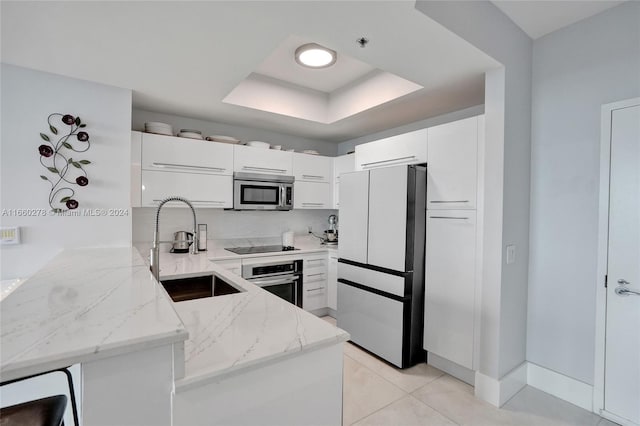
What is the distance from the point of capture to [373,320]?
2684 millimetres

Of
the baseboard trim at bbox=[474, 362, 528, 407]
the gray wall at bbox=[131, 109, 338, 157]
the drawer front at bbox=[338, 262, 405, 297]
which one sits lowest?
the baseboard trim at bbox=[474, 362, 528, 407]

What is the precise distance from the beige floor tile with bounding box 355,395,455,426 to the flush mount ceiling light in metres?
2.64

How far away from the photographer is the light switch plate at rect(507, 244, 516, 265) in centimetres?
209

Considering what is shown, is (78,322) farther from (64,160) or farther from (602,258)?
(602,258)

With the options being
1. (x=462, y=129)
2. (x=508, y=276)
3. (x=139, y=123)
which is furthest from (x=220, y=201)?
(x=508, y=276)

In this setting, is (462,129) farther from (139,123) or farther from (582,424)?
(139,123)

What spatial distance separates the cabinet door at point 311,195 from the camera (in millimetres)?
3666

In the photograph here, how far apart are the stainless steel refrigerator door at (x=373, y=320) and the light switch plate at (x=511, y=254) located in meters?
0.85

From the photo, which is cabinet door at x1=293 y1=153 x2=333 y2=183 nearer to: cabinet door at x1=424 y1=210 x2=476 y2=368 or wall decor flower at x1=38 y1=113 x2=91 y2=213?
cabinet door at x1=424 y1=210 x2=476 y2=368

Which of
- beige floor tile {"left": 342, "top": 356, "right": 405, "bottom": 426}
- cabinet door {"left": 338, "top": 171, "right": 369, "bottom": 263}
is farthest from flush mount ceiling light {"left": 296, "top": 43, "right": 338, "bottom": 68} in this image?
beige floor tile {"left": 342, "top": 356, "right": 405, "bottom": 426}

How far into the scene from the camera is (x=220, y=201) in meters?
3.13

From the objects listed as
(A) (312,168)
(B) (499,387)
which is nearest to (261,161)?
(A) (312,168)

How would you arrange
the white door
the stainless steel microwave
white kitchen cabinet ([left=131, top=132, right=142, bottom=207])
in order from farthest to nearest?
the stainless steel microwave, white kitchen cabinet ([left=131, top=132, right=142, bottom=207]), the white door

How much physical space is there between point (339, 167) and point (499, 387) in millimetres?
2687
